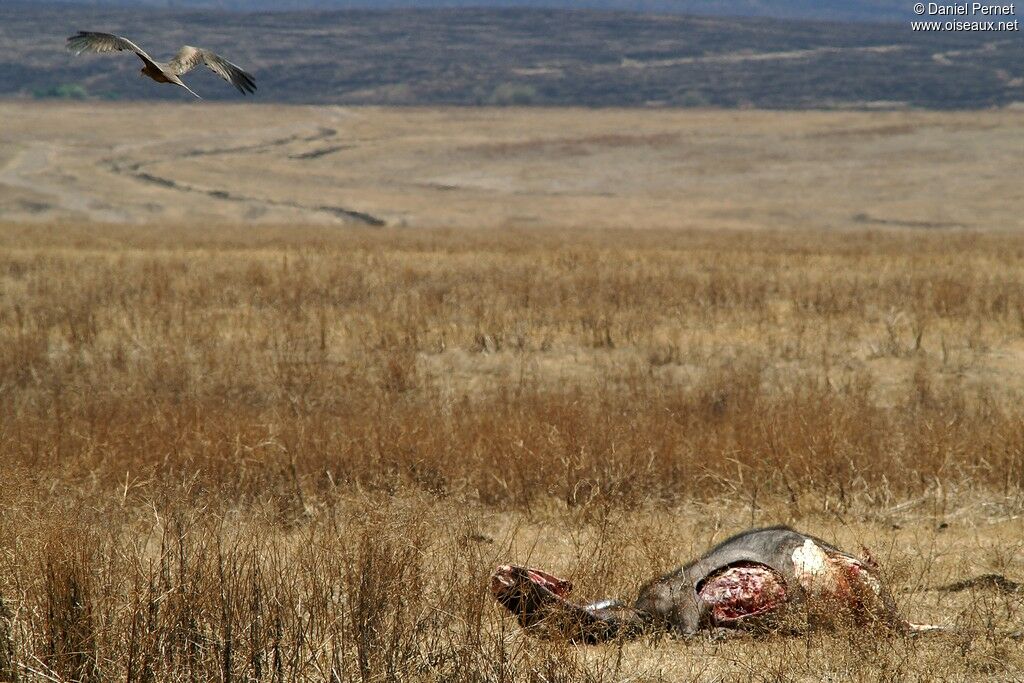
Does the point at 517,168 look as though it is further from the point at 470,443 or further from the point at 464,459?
the point at 464,459

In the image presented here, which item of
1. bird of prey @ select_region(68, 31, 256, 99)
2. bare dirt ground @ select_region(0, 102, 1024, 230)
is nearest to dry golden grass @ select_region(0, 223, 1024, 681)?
bird of prey @ select_region(68, 31, 256, 99)

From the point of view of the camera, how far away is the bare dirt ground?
39.9 metres

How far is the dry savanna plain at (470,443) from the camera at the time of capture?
156 inches

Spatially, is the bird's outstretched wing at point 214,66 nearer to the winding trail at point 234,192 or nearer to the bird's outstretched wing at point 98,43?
the bird's outstretched wing at point 98,43

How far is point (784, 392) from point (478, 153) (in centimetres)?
5346

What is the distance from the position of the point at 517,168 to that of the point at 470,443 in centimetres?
5112

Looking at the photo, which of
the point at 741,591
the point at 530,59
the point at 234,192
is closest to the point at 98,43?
the point at 741,591

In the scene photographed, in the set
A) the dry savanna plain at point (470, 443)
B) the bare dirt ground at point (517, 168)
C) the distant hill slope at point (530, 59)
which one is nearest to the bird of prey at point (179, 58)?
the dry savanna plain at point (470, 443)

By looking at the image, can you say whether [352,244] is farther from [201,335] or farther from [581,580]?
[581,580]

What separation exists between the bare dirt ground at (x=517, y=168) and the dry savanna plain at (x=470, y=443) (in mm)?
18205

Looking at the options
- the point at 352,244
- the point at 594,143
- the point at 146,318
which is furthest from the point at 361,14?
the point at 146,318

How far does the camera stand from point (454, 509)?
592 centimetres

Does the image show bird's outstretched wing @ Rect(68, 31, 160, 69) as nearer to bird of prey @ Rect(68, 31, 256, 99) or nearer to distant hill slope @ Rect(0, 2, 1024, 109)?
bird of prey @ Rect(68, 31, 256, 99)

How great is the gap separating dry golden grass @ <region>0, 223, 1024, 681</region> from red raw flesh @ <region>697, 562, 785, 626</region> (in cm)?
14
